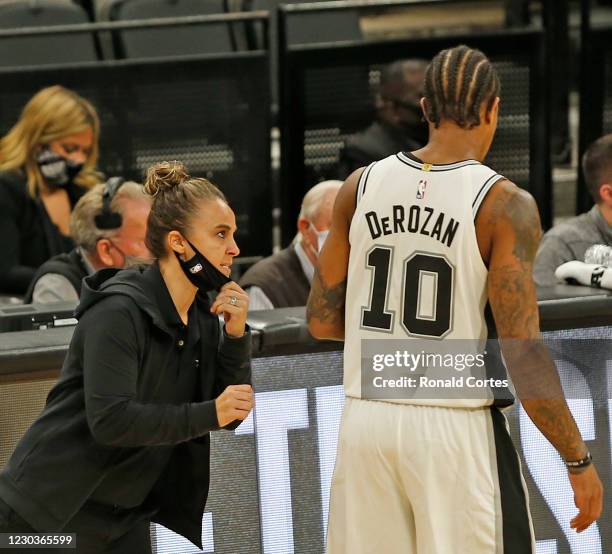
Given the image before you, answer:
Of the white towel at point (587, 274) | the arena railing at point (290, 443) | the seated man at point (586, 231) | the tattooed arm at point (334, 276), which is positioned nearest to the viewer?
the tattooed arm at point (334, 276)

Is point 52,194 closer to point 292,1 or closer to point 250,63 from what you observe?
point 250,63

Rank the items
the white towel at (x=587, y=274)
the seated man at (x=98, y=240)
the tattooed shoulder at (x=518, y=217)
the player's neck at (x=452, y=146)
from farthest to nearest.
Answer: the seated man at (x=98, y=240) → the white towel at (x=587, y=274) → the player's neck at (x=452, y=146) → the tattooed shoulder at (x=518, y=217)

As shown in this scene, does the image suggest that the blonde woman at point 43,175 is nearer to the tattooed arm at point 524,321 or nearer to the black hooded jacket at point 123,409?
the black hooded jacket at point 123,409

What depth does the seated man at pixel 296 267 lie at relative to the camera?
16.1 feet

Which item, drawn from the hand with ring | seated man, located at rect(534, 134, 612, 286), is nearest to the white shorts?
the hand with ring

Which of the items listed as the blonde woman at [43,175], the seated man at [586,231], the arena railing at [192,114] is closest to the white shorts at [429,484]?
the seated man at [586,231]

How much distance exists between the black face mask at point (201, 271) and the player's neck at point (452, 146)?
574 millimetres

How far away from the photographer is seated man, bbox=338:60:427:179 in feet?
20.6

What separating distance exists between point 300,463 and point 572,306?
91 cm

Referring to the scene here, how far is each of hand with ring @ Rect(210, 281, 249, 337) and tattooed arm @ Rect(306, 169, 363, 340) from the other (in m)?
0.30

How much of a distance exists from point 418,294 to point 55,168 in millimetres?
3286

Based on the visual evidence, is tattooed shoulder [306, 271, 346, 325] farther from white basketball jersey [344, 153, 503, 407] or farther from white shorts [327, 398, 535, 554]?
white shorts [327, 398, 535, 554]

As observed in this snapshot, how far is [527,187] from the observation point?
21.3ft

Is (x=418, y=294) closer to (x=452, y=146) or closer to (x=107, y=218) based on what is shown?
(x=452, y=146)
